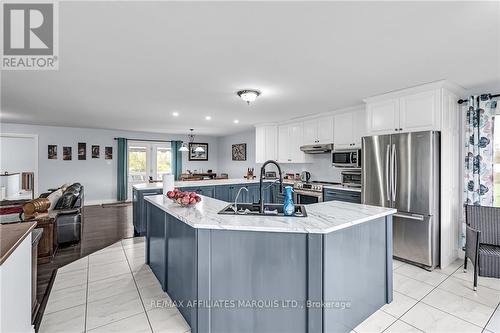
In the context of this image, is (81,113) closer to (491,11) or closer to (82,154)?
(82,154)

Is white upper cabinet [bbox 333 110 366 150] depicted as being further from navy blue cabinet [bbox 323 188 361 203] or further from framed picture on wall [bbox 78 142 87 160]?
framed picture on wall [bbox 78 142 87 160]

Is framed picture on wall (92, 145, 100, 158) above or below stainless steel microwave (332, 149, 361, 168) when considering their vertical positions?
above

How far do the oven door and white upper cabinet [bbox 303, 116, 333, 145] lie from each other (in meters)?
1.08

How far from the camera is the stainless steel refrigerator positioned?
3.08 m

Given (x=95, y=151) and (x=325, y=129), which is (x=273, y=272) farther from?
(x=95, y=151)

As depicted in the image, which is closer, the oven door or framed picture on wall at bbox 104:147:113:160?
the oven door

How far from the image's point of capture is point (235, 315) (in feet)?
5.98

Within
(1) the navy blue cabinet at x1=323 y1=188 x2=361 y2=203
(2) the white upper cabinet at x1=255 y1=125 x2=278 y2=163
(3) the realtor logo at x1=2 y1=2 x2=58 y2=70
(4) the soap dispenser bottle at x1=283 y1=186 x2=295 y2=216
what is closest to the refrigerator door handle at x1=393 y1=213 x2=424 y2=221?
(1) the navy blue cabinet at x1=323 y1=188 x2=361 y2=203

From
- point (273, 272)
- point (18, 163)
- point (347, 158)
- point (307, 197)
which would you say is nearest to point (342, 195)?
point (347, 158)

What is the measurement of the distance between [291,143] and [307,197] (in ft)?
4.67

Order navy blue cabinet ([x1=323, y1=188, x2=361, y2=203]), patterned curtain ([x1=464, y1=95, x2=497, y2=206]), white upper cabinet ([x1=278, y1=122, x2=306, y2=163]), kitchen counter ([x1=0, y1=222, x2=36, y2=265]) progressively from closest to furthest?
kitchen counter ([x1=0, y1=222, x2=36, y2=265]), patterned curtain ([x1=464, y1=95, x2=497, y2=206]), navy blue cabinet ([x1=323, y1=188, x2=361, y2=203]), white upper cabinet ([x1=278, y1=122, x2=306, y2=163])

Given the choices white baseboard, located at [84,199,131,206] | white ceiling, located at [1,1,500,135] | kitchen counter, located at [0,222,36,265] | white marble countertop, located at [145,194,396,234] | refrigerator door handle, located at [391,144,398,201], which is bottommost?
white baseboard, located at [84,199,131,206]

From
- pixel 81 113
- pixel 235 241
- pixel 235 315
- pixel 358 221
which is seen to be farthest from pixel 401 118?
pixel 81 113

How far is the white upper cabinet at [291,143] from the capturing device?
18.3 feet
